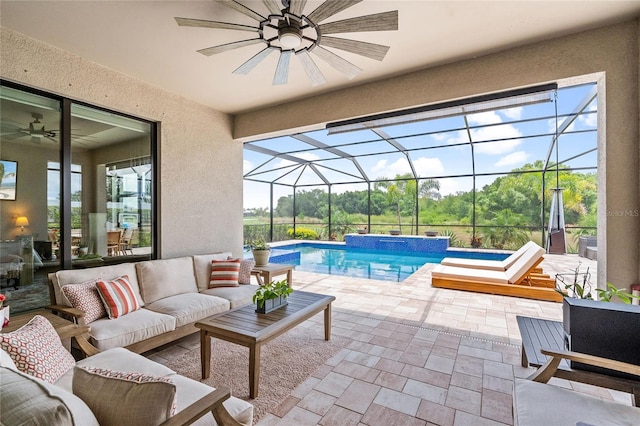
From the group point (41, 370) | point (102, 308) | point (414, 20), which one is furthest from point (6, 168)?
point (414, 20)

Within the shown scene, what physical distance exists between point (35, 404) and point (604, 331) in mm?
2715

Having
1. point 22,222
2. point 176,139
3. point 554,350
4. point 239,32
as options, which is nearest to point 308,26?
point 239,32

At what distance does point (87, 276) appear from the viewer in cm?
308

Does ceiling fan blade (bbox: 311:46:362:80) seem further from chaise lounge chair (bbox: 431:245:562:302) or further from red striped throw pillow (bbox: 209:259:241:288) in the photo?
chaise lounge chair (bbox: 431:245:562:302)

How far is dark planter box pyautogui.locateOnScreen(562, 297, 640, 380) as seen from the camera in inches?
68.3

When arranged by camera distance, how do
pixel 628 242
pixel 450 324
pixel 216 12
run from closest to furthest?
pixel 216 12, pixel 628 242, pixel 450 324

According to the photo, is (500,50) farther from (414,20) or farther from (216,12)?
(216,12)

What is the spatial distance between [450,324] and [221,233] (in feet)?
12.7

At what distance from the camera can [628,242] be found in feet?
9.54

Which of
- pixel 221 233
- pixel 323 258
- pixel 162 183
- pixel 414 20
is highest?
pixel 414 20

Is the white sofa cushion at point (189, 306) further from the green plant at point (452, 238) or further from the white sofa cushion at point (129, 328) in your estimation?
the green plant at point (452, 238)

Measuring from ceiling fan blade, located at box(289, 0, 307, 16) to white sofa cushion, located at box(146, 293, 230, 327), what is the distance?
9.73ft

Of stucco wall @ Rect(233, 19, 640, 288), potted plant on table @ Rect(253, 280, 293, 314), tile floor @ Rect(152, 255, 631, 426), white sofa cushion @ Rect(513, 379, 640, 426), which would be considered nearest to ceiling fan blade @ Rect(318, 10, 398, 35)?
stucco wall @ Rect(233, 19, 640, 288)

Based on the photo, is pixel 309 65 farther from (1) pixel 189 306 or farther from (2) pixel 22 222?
(2) pixel 22 222
